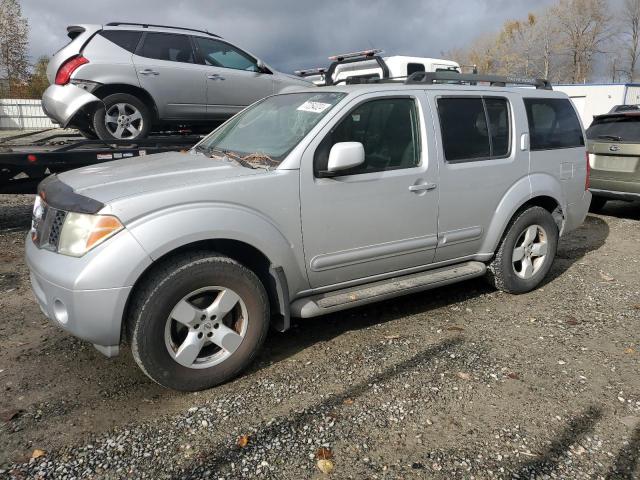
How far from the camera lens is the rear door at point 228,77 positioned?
23.7ft

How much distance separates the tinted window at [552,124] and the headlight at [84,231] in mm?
3596

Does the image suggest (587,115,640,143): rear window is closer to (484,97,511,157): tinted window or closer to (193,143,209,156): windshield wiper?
(484,97,511,157): tinted window

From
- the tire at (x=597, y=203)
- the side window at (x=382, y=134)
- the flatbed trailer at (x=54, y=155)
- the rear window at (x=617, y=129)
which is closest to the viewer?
the side window at (x=382, y=134)

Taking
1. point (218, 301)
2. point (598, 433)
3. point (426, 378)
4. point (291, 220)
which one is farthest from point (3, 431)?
point (598, 433)

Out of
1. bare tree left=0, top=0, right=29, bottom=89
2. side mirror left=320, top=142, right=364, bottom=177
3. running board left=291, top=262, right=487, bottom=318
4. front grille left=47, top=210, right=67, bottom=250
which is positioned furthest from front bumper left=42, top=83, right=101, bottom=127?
bare tree left=0, top=0, right=29, bottom=89

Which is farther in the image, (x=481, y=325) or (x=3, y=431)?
(x=481, y=325)

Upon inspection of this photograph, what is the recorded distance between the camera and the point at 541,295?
4906 mm

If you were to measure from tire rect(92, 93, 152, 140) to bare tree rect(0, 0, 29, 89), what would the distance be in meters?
43.6

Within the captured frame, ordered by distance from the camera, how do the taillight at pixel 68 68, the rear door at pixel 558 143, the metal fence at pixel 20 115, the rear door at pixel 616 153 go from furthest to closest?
the metal fence at pixel 20 115, the rear door at pixel 616 153, the taillight at pixel 68 68, the rear door at pixel 558 143

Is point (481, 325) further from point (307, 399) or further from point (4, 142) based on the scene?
point (4, 142)

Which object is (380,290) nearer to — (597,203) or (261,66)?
(261,66)

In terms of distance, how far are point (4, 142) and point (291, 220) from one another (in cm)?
489

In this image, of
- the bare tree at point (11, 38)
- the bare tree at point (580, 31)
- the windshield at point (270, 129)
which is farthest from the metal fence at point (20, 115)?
the bare tree at point (580, 31)

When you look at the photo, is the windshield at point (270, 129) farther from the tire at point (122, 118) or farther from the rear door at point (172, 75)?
the rear door at point (172, 75)
